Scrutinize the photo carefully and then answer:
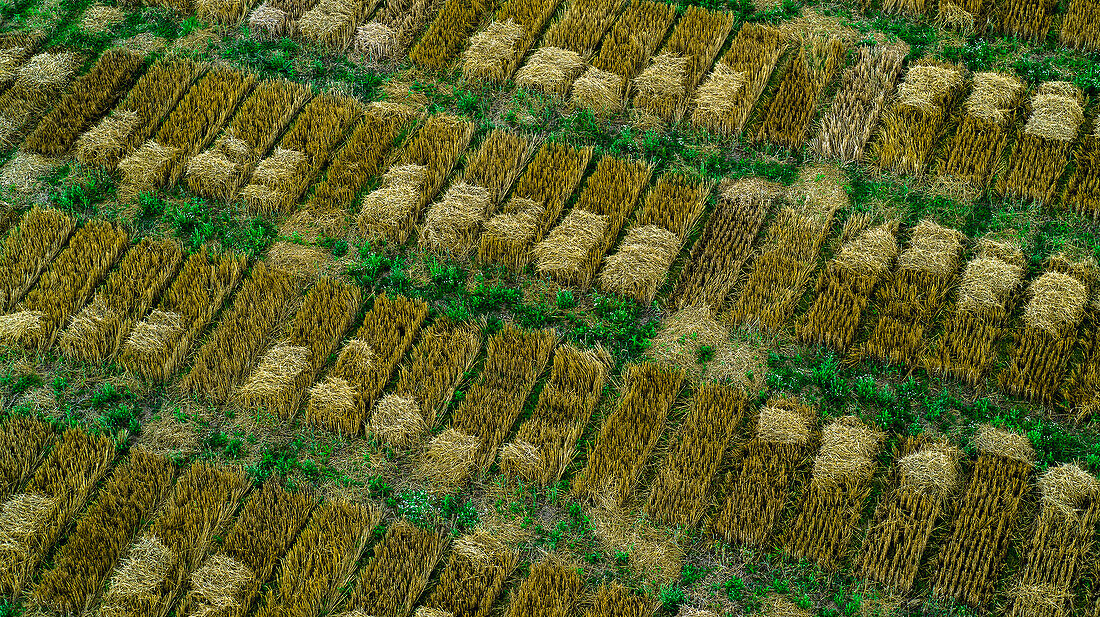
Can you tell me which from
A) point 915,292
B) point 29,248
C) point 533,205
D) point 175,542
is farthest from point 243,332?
point 915,292

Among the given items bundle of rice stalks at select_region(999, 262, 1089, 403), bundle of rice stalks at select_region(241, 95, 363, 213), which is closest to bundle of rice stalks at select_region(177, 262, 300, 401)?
bundle of rice stalks at select_region(241, 95, 363, 213)

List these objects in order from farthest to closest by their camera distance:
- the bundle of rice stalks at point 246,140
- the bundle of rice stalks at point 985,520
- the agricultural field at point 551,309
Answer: the bundle of rice stalks at point 246,140 < the agricultural field at point 551,309 < the bundle of rice stalks at point 985,520

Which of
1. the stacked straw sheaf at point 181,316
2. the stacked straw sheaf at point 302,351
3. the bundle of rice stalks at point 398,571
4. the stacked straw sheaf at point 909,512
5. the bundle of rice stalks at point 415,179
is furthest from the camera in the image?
the bundle of rice stalks at point 415,179

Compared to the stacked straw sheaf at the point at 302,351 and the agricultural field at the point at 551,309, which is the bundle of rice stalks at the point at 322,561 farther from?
the stacked straw sheaf at the point at 302,351

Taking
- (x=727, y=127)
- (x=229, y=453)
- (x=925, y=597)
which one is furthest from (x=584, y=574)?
(x=727, y=127)

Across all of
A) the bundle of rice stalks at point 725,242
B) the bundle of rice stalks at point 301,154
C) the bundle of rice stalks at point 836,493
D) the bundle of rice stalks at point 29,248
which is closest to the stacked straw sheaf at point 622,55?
the bundle of rice stalks at point 725,242

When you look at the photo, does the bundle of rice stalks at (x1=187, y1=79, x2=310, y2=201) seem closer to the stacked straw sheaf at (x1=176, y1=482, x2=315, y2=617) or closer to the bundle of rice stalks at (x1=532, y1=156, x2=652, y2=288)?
the bundle of rice stalks at (x1=532, y1=156, x2=652, y2=288)
